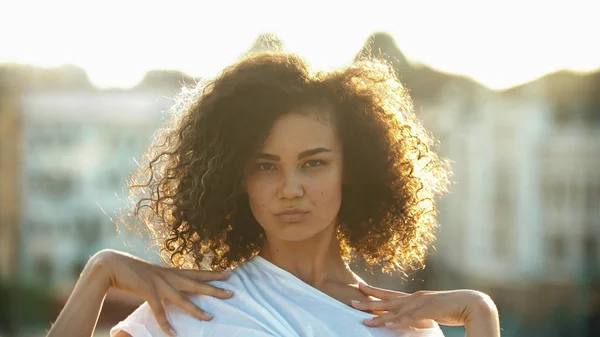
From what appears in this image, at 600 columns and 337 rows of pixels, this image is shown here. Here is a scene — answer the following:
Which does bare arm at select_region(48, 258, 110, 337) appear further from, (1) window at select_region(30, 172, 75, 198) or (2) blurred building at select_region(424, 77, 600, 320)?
(1) window at select_region(30, 172, 75, 198)

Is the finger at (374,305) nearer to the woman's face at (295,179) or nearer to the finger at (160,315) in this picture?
the woman's face at (295,179)

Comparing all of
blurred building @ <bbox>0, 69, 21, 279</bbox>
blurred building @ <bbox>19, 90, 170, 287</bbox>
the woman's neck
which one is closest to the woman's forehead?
the woman's neck

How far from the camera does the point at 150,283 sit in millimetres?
3891

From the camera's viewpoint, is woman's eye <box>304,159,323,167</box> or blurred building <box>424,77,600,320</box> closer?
woman's eye <box>304,159,323,167</box>

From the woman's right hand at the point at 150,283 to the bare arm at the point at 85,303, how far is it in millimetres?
16

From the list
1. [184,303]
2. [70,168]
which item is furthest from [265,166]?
[70,168]

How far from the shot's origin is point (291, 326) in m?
3.98

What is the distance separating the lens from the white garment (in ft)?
12.8

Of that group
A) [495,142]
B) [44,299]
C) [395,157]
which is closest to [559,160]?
[495,142]

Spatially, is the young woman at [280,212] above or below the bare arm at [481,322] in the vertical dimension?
above

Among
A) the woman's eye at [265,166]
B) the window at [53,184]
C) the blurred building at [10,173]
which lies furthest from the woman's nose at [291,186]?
the blurred building at [10,173]

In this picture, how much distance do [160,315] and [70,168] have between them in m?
61.0

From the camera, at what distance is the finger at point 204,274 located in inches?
157

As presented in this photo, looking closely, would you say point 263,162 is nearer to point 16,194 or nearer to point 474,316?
point 474,316
